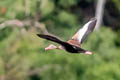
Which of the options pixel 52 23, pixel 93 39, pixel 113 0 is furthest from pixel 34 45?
pixel 113 0

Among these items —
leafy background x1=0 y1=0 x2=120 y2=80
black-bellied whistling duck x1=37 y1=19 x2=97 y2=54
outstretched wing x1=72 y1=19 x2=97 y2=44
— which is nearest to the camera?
black-bellied whistling duck x1=37 y1=19 x2=97 y2=54

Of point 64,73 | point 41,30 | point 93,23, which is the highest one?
point 93,23

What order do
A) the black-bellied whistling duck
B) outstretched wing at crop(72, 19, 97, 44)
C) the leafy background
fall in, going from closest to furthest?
A: the black-bellied whistling duck, outstretched wing at crop(72, 19, 97, 44), the leafy background

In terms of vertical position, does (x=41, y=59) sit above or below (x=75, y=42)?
below

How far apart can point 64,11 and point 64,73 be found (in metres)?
4.66

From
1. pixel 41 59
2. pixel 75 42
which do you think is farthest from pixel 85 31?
pixel 41 59

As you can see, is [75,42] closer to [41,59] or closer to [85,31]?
[85,31]

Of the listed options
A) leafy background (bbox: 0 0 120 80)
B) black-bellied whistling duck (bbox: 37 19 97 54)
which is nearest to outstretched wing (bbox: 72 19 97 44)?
black-bellied whistling duck (bbox: 37 19 97 54)

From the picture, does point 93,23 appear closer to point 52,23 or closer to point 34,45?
point 34,45

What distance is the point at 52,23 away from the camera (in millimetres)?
15711

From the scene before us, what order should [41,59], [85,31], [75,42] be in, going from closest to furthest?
[75,42], [85,31], [41,59]

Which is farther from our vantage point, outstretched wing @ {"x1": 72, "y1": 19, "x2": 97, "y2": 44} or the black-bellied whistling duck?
outstretched wing @ {"x1": 72, "y1": 19, "x2": 97, "y2": 44}

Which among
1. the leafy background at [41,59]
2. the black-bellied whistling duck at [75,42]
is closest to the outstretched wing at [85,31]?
the black-bellied whistling duck at [75,42]

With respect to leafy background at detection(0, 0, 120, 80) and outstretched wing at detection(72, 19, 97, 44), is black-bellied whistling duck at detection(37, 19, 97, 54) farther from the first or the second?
leafy background at detection(0, 0, 120, 80)
